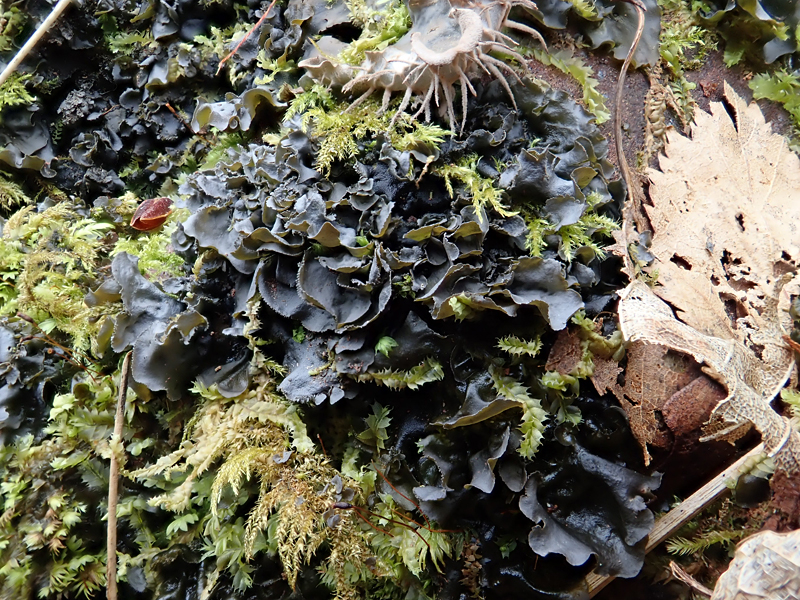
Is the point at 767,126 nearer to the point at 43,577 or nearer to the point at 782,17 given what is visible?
the point at 782,17

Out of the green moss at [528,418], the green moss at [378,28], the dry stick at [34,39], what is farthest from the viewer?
the dry stick at [34,39]

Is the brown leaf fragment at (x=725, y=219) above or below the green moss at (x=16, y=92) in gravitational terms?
below

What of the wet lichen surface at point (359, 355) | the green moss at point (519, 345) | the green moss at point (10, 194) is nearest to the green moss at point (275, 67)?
the wet lichen surface at point (359, 355)

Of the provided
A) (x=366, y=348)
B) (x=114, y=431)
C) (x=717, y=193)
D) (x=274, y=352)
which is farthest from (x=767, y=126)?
(x=114, y=431)

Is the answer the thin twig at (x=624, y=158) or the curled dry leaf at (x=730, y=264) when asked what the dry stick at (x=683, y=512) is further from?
the thin twig at (x=624, y=158)

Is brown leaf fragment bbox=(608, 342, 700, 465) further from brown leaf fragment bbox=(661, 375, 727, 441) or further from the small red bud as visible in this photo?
the small red bud

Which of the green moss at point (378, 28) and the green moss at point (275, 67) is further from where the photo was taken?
the green moss at point (275, 67)

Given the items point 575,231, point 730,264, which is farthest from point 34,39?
point 730,264
